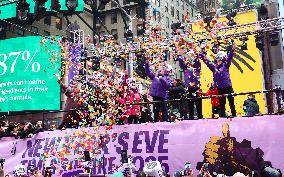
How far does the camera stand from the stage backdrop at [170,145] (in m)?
9.67

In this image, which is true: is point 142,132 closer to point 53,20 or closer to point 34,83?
point 34,83

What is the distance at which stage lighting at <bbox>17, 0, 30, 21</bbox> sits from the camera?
1619 cm

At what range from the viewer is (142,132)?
11.4 m

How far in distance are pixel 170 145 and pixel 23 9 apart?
32.1ft

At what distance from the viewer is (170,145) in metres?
10.7

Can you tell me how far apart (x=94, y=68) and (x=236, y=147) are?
27.6ft

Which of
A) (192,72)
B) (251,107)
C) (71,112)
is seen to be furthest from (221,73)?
(71,112)

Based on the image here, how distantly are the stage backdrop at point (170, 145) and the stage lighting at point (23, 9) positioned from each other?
6.04 metres

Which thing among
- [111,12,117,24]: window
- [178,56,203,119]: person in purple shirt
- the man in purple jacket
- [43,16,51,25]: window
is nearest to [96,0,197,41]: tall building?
[111,12,117,24]: window

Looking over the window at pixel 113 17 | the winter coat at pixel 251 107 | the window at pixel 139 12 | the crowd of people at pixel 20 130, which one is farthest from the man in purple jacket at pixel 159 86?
the window at pixel 113 17

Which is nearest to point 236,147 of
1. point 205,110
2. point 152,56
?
→ point 152,56

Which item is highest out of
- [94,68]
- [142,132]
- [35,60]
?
[35,60]

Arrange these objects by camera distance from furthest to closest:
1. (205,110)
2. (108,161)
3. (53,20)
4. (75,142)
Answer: (53,20) < (205,110) < (75,142) < (108,161)

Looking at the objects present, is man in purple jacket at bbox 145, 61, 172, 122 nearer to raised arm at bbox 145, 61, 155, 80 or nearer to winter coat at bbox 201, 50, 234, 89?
raised arm at bbox 145, 61, 155, 80
